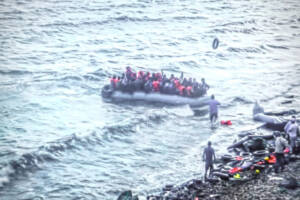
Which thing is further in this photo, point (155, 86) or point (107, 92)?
point (107, 92)

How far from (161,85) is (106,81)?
7927 mm

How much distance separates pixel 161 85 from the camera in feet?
89.0

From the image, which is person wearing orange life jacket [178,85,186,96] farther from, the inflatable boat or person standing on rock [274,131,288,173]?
person standing on rock [274,131,288,173]

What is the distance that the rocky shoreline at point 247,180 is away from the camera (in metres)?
14.5

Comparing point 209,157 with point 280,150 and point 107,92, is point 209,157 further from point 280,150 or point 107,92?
point 107,92

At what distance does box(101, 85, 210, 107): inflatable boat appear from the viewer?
85.6 feet

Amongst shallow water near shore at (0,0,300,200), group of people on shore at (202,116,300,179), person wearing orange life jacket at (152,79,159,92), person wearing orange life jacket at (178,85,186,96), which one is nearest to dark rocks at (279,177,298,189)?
group of people on shore at (202,116,300,179)

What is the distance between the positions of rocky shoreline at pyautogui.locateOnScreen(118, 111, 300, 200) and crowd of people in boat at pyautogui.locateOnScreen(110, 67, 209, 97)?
24.9 ft

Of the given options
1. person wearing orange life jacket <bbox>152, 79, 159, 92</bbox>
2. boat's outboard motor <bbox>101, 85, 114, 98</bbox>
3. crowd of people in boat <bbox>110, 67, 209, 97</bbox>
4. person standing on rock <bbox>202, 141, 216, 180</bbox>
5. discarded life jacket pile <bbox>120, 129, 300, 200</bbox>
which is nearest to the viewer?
discarded life jacket pile <bbox>120, 129, 300, 200</bbox>

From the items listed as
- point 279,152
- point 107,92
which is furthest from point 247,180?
point 107,92

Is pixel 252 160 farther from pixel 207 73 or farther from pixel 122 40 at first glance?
pixel 122 40

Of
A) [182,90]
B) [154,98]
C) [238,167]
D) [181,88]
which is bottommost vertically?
[238,167]

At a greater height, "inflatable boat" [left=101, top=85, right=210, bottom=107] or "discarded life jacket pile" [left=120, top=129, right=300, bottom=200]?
"inflatable boat" [left=101, top=85, right=210, bottom=107]

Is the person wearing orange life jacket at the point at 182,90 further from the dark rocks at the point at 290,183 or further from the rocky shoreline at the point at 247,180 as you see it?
the dark rocks at the point at 290,183
